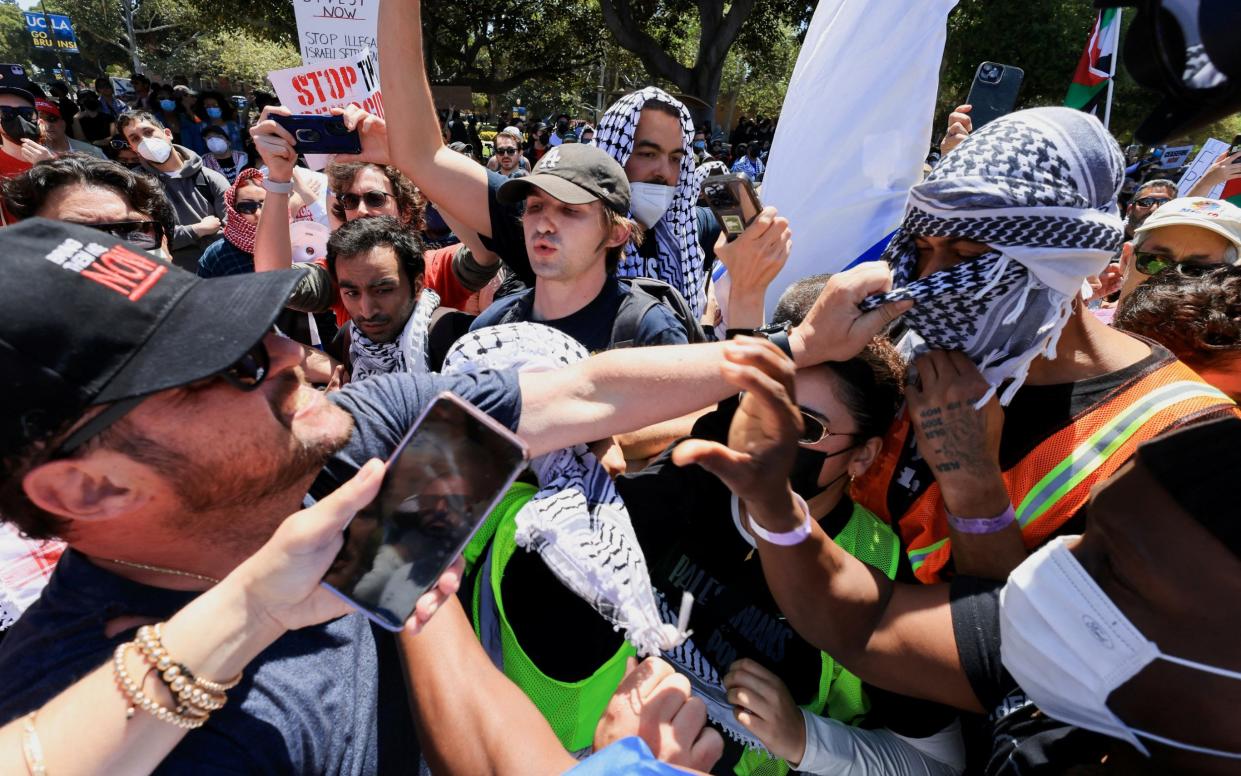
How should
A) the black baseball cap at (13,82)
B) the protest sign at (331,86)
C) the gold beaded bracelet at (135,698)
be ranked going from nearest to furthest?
1. the gold beaded bracelet at (135,698)
2. the protest sign at (331,86)
3. the black baseball cap at (13,82)

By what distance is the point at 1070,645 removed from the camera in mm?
1156

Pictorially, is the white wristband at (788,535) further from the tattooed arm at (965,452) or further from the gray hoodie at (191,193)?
the gray hoodie at (191,193)

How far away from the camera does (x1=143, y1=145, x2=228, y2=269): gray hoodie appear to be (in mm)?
5648

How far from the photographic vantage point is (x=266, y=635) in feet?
3.27

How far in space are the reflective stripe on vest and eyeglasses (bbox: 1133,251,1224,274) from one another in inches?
76.3

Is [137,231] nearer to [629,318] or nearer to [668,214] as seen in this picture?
[629,318]

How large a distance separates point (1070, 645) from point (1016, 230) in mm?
917

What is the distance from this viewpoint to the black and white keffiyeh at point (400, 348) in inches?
106

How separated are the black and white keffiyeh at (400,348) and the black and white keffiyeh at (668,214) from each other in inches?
36.3

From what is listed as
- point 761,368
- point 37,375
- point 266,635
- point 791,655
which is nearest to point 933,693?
point 791,655

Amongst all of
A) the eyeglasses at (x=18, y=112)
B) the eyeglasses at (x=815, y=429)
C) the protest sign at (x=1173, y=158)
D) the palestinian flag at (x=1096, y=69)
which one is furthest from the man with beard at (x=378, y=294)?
the protest sign at (x=1173, y=158)

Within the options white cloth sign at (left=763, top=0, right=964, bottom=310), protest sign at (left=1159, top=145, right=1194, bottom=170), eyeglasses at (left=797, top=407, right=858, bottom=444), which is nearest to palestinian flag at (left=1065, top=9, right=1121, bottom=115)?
white cloth sign at (left=763, top=0, right=964, bottom=310)

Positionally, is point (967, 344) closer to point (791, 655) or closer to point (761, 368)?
point (761, 368)

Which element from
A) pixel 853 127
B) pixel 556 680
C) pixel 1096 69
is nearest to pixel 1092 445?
pixel 556 680
